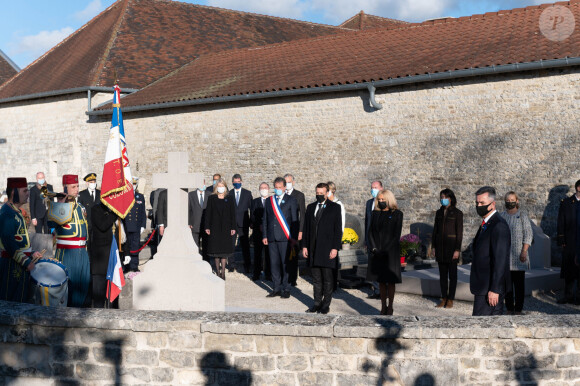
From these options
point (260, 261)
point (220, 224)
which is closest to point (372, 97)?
point (260, 261)

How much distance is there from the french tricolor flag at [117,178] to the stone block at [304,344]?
411cm

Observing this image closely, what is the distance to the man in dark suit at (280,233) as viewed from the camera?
36.0 feet

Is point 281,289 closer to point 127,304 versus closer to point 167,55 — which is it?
point 127,304

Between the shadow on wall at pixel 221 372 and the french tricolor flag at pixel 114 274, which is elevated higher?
the french tricolor flag at pixel 114 274

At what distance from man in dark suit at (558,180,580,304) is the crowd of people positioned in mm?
14

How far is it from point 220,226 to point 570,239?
5399 mm

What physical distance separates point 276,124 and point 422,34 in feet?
14.4

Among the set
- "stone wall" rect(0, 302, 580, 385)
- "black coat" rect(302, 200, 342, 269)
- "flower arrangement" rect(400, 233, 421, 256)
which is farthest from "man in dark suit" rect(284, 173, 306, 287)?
"stone wall" rect(0, 302, 580, 385)

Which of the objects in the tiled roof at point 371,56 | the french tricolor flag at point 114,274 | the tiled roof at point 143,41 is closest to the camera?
the french tricolor flag at point 114,274

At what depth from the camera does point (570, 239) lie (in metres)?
10.2

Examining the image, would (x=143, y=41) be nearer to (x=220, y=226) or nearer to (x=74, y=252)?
(x=220, y=226)

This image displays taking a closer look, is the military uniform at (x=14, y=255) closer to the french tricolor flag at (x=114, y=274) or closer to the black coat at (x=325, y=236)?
the french tricolor flag at (x=114, y=274)

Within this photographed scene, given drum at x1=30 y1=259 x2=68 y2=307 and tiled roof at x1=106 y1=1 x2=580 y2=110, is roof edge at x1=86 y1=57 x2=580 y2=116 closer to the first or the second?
tiled roof at x1=106 y1=1 x2=580 y2=110

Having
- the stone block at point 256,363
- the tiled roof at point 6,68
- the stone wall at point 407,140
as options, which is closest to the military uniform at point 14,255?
the stone block at point 256,363
